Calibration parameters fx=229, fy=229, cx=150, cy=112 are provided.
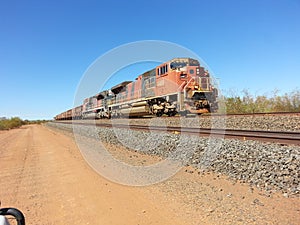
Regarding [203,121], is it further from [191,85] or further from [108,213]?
[108,213]

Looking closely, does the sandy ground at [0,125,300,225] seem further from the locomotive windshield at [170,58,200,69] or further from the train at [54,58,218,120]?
the locomotive windshield at [170,58,200,69]

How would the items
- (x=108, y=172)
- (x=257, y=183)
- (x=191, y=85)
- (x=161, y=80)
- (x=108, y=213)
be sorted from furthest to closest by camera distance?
(x=161, y=80) → (x=191, y=85) → (x=108, y=172) → (x=257, y=183) → (x=108, y=213)

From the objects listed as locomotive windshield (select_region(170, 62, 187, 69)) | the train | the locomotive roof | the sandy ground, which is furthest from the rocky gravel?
the locomotive roof

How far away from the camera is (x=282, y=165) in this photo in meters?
3.57

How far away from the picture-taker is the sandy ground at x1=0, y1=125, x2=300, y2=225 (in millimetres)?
2861

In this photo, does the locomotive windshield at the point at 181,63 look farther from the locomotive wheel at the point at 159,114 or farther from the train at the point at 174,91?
the locomotive wheel at the point at 159,114

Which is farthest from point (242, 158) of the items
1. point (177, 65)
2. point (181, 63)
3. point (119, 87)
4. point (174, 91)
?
point (119, 87)

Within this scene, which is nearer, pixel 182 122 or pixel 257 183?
pixel 257 183

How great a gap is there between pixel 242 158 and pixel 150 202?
193 cm

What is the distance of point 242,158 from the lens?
425 cm

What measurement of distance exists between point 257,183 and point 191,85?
7918 millimetres

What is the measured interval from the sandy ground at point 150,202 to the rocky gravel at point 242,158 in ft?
0.72

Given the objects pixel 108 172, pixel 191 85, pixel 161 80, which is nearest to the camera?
pixel 108 172

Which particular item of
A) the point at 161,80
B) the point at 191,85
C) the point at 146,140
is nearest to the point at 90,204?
the point at 146,140
